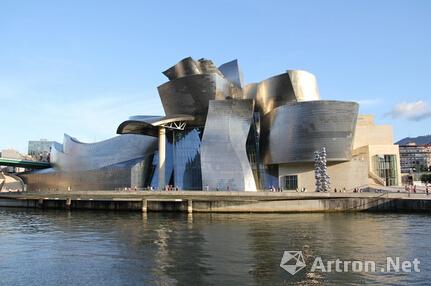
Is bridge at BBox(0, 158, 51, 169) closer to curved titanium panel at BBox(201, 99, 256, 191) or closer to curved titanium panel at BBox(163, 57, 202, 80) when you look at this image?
curved titanium panel at BBox(163, 57, 202, 80)

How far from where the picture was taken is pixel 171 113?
57.3 m

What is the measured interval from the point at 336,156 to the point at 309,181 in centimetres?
565

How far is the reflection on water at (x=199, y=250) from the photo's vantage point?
15.1 meters

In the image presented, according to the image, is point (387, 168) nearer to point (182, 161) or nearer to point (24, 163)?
point (182, 161)

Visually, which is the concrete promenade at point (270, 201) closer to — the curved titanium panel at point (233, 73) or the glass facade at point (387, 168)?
the curved titanium panel at point (233, 73)

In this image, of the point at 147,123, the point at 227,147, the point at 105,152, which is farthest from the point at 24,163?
the point at 227,147

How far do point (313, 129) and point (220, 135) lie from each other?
11.2 metres

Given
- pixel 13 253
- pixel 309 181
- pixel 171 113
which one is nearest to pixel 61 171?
pixel 171 113

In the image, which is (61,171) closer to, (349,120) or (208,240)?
(349,120)

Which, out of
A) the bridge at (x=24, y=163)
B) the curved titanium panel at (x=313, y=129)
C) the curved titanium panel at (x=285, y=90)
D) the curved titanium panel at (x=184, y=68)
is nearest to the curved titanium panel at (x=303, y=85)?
the curved titanium panel at (x=285, y=90)

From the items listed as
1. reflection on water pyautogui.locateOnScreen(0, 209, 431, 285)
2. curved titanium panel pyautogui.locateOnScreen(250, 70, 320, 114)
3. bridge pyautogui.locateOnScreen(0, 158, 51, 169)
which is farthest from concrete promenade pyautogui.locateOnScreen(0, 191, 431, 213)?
bridge pyautogui.locateOnScreen(0, 158, 51, 169)

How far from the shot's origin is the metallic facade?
5094 centimetres

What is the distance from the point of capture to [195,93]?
54062 millimetres

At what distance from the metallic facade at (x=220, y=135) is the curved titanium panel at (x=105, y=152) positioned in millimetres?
173
